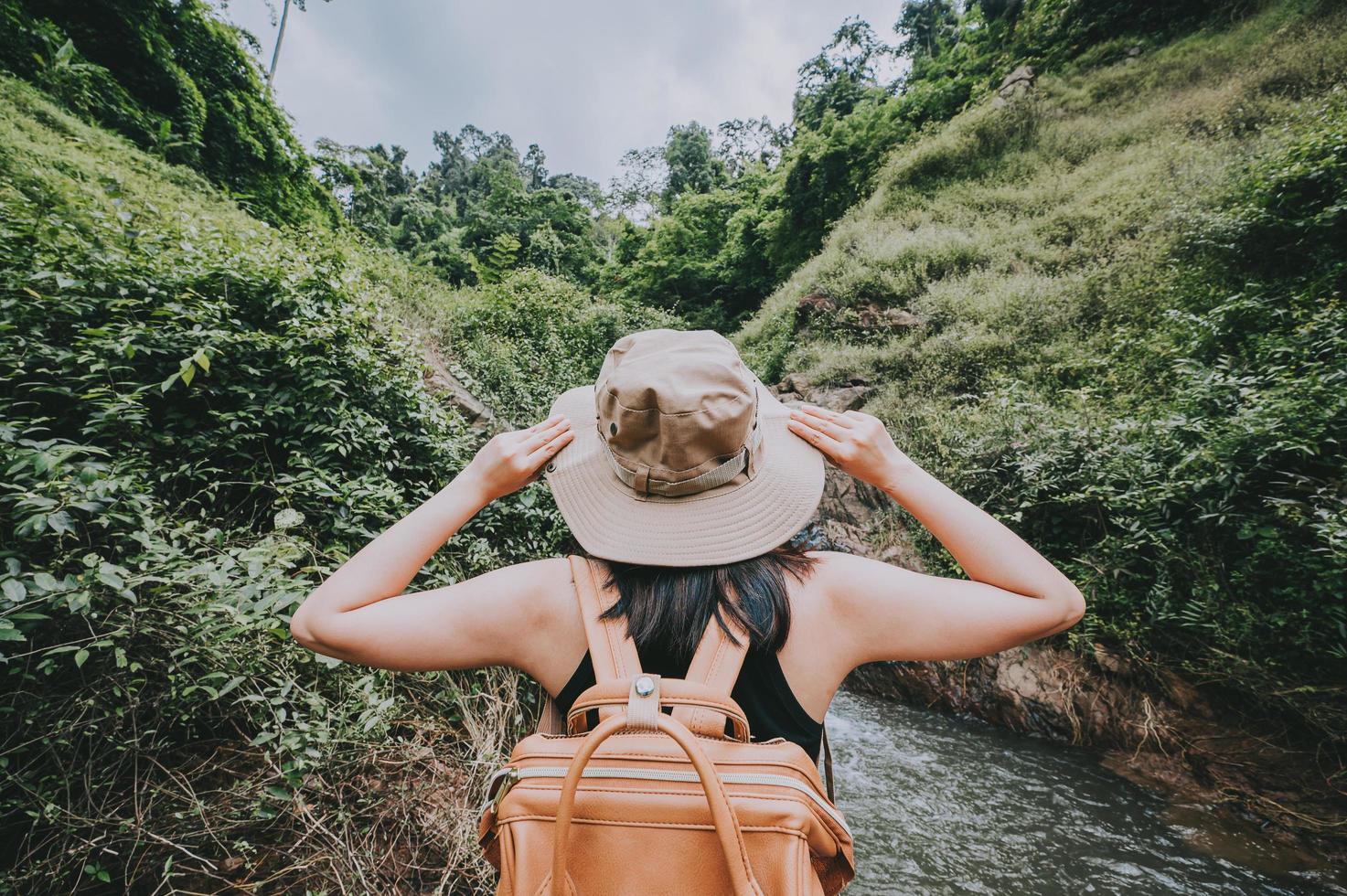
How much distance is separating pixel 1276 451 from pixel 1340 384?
0.56 meters

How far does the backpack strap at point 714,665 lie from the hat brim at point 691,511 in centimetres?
13

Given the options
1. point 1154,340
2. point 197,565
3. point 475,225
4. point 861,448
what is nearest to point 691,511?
point 861,448

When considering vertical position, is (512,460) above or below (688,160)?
below

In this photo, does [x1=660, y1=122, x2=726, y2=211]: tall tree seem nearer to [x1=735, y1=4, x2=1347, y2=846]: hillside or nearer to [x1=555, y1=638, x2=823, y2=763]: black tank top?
[x1=735, y1=4, x2=1347, y2=846]: hillside

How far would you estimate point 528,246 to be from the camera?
2327cm

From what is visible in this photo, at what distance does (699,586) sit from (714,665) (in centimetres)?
14

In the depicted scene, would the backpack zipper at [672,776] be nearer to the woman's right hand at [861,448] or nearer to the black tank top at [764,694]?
the black tank top at [764,694]

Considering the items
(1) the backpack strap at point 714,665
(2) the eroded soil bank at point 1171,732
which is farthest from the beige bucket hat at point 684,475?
(2) the eroded soil bank at point 1171,732

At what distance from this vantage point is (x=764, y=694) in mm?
966

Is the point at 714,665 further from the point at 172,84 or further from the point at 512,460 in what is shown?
the point at 172,84

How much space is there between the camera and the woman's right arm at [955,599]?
0.96m

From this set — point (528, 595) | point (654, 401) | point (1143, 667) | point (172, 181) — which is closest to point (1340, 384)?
point (1143, 667)

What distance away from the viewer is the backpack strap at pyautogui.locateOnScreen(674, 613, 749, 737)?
792mm

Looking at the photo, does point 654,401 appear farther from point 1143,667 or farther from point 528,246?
point 528,246
